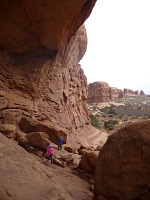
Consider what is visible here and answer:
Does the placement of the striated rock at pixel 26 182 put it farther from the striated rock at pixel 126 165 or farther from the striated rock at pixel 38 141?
the striated rock at pixel 38 141

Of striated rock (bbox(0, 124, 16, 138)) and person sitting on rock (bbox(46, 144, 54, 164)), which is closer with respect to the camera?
person sitting on rock (bbox(46, 144, 54, 164))

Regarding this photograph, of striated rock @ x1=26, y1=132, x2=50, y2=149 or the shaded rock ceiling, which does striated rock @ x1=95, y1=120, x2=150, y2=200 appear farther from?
the shaded rock ceiling

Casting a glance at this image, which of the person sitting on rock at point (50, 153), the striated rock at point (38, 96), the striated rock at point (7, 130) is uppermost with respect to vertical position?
the striated rock at point (38, 96)

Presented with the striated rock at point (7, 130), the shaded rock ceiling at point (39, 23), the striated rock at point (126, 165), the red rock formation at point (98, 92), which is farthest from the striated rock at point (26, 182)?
the red rock formation at point (98, 92)

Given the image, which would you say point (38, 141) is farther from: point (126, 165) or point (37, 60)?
point (37, 60)

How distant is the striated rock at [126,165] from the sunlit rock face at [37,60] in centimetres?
709

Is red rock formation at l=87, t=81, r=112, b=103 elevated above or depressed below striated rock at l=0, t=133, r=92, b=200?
above

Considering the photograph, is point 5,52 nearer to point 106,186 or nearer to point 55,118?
point 55,118

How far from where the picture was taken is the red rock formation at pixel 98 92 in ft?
200

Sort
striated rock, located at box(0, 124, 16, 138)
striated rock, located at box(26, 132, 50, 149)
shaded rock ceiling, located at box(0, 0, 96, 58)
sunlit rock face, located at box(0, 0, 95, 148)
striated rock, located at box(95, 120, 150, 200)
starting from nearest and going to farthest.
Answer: striated rock, located at box(95, 120, 150, 200)
striated rock, located at box(26, 132, 50, 149)
striated rock, located at box(0, 124, 16, 138)
shaded rock ceiling, located at box(0, 0, 96, 58)
sunlit rock face, located at box(0, 0, 95, 148)

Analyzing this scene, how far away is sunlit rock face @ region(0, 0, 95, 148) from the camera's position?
592 inches

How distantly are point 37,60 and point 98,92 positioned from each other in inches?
1719

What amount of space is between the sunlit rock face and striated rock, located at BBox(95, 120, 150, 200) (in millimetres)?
7093

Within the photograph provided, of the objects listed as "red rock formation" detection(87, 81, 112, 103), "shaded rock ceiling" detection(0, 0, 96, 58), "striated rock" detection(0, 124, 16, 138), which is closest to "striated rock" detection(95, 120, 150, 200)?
"striated rock" detection(0, 124, 16, 138)
